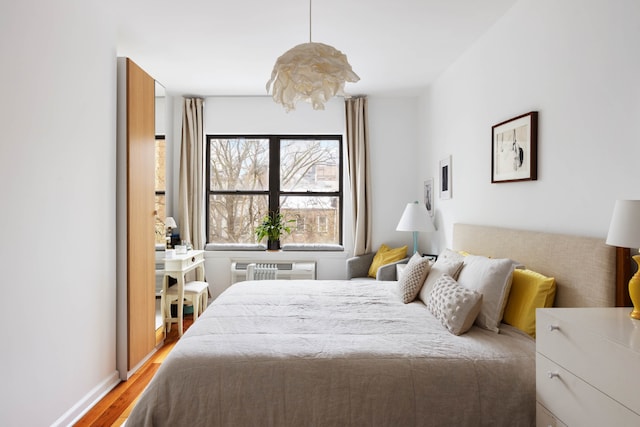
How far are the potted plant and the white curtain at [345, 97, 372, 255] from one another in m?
0.87

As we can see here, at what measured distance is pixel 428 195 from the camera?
183 inches

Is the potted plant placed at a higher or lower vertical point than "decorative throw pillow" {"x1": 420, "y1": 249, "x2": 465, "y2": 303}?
higher

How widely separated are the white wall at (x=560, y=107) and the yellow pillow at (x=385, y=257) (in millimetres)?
1170

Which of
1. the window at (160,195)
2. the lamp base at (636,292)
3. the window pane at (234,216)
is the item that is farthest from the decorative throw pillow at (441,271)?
the window pane at (234,216)

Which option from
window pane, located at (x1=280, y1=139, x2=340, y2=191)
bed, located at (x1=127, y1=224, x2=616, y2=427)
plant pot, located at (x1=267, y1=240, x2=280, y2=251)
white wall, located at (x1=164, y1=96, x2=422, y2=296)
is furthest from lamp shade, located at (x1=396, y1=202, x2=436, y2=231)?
bed, located at (x1=127, y1=224, x2=616, y2=427)

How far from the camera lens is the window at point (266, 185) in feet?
17.0

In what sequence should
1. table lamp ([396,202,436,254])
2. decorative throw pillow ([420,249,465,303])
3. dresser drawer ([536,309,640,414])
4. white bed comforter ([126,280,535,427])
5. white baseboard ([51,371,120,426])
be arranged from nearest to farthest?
1. dresser drawer ([536,309,640,414])
2. white bed comforter ([126,280,535,427])
3. white baseboard ([51,371,120,426])
4. decorative throw pillow ([420,249,465,303])
5. table lamp ([396,202,436,254])

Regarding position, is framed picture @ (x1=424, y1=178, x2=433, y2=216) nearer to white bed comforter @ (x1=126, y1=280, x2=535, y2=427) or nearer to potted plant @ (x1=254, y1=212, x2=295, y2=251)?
potted plant @ (x1=254, y1=212, x2=295, y2=251)

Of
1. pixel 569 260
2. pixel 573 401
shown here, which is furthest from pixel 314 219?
pixel 573 401

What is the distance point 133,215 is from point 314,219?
2568mm

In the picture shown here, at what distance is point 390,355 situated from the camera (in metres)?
1.86

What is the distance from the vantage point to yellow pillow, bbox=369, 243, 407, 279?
464 cm

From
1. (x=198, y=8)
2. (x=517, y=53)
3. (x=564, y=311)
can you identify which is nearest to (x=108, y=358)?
(x=198, y=8)

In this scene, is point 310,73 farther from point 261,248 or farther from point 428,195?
point 261,248
